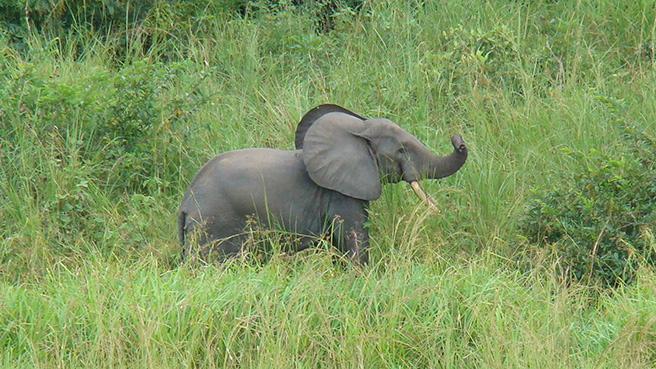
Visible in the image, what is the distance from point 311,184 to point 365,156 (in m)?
0.32

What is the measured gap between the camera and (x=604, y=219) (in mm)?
5195

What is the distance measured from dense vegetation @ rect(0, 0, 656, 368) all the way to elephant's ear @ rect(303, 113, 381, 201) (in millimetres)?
317

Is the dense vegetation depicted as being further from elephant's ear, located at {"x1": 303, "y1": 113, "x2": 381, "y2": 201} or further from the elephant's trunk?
elephant's ear, located at {"x1": 303, "y1": 113, "x2": 381, "y2": 201}

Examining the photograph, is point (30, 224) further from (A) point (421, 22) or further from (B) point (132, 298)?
(A) point (421, 22)

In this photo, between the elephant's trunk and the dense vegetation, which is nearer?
the dense vegetation

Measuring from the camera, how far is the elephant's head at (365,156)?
523 centimetres

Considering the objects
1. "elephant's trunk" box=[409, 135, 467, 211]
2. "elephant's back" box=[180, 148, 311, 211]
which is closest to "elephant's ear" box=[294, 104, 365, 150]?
"elephant's back" box=[180, 148, 311, 211]

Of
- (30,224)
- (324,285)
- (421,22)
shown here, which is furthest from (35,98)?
(421,22)

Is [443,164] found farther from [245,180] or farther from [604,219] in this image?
[245,180]

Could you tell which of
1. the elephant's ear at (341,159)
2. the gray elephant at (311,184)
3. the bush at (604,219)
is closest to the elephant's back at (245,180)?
the gray elephant at (311,184)

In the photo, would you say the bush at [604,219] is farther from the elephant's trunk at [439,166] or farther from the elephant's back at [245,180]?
the elephant's back at [245,180]

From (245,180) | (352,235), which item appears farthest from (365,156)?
(245,180)

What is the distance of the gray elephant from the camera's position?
17.0ft

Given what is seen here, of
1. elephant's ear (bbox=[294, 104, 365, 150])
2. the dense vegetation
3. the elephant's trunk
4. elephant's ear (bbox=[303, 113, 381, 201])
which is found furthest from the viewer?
elephant's ear (bbox=[294, 104, 365, 150])
